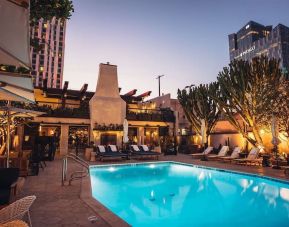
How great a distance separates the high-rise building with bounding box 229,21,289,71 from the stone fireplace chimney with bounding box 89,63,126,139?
118 m

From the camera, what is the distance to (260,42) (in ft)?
490

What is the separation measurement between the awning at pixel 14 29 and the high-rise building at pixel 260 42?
133059mm

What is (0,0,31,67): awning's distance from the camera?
2506mm

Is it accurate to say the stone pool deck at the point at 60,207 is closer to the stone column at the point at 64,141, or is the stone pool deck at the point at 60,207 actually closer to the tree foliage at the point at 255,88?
the stone column at the point at 64,141

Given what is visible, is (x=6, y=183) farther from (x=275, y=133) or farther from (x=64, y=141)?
(x=64, y=141)

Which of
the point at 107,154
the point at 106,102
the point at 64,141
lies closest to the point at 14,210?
the point at 107,154

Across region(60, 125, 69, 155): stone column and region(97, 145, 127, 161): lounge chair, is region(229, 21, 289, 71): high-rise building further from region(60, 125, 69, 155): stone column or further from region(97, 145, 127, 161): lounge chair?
region(97, 145, 127, 161): lounge chair

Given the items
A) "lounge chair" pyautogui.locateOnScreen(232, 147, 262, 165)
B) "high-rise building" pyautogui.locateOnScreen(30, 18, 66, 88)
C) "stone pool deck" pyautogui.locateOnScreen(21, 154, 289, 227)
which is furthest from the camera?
"high-rise building" pyautogui.locateOnScreen(30, 18, 66, 88)

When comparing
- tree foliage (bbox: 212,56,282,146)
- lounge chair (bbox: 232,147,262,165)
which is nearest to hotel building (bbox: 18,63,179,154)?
lounge chair (bbox: 232,147,262,165)

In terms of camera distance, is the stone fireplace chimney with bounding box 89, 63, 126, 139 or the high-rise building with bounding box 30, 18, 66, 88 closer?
the stone fireplace chimney with bounding box 89, 63, 126, 139

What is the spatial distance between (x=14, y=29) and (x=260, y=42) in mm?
173831

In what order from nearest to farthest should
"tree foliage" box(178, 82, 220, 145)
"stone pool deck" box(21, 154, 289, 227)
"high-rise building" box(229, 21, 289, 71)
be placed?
"stone pool deck" box(21, 154, 289, 227)
"tree foliage" box(178, 82, 220, 145)
"high-rise building" box(229, 21, 289, 71)

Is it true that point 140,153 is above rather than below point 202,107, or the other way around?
below

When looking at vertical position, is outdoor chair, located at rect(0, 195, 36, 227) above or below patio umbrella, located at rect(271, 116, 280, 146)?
below
